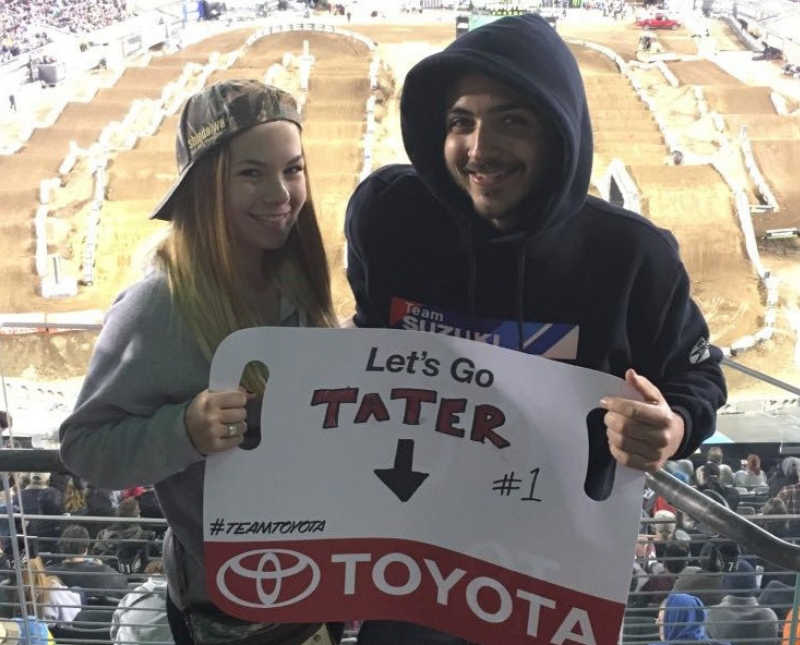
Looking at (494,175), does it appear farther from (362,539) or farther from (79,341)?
(79,341)

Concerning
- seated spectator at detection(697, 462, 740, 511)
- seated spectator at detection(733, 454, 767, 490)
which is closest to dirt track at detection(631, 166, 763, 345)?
seated spectator at detection(733, 454, 767, 490)

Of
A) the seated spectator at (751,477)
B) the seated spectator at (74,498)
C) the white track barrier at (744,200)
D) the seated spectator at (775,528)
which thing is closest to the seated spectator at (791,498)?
the seated spectator at (775,528)

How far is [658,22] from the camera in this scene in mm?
18688

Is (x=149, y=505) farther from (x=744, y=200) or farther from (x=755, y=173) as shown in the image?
(x=755, y=173)

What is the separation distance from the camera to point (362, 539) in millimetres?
920

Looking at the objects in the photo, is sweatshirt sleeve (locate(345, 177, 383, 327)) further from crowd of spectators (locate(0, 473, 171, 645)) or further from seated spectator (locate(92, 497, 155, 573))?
Answer: seated spectator (locate(92, 497, 155, 573))

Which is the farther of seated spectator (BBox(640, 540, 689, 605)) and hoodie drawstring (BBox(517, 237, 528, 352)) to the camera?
seated spectator (BBox(640, 540, 689, 605))

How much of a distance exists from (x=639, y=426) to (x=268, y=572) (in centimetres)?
40

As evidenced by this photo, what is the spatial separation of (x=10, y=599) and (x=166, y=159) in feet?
44.7

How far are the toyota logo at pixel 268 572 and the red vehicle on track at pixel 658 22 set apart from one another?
19.6 m

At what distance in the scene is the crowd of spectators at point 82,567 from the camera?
141 cm

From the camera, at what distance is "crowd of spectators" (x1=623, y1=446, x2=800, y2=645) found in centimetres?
143

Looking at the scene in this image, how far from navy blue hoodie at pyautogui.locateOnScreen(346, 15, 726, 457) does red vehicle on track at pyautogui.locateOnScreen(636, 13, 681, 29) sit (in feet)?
63.5

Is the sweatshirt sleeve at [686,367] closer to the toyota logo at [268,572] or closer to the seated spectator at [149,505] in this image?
the toyota logo at [268,572]
